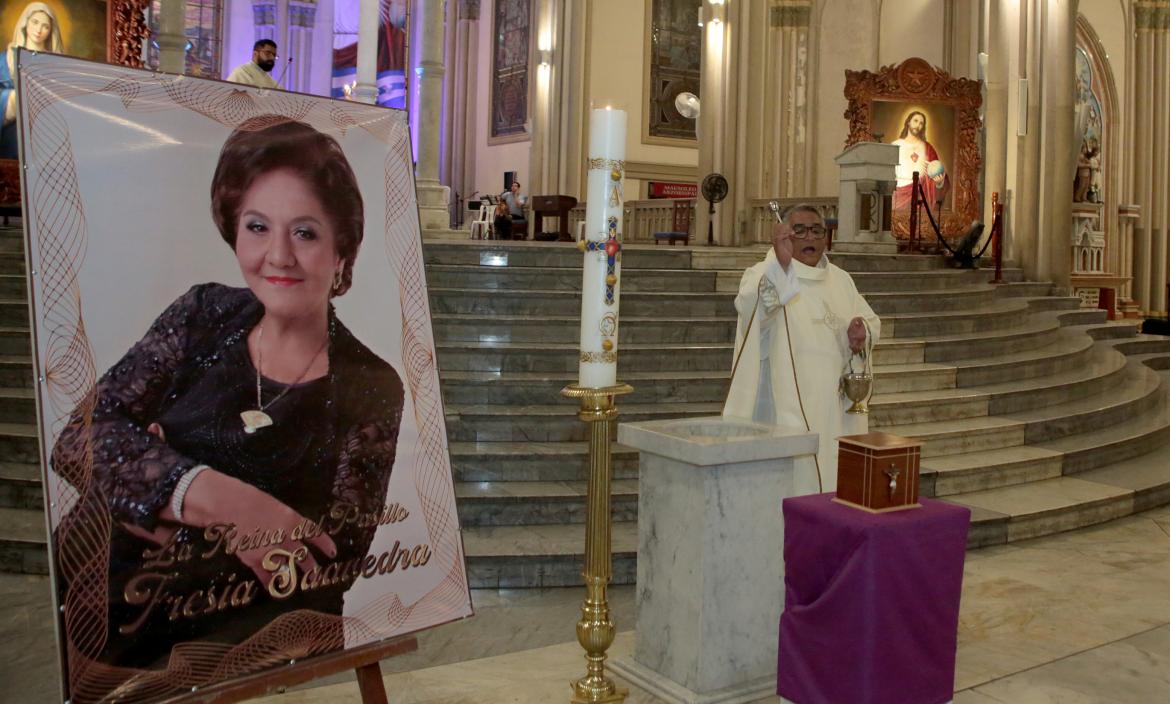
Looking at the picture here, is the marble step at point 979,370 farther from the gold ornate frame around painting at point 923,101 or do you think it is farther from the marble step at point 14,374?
the gold ornate frame around painting at point 923,101

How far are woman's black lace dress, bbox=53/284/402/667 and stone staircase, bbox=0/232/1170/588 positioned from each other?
8.03 feet

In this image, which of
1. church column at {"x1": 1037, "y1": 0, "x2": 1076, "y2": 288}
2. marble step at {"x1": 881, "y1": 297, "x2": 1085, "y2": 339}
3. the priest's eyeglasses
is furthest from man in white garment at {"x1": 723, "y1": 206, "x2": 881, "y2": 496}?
church column at {"x1": 1037, "y1": 0, "x2": 1076, "y2": 288}

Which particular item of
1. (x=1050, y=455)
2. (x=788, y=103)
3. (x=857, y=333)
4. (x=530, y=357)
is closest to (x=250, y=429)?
(x=857, y=333)

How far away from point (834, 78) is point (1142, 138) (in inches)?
215

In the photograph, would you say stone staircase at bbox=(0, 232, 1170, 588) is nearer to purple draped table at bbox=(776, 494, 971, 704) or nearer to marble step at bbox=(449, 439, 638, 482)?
marble step at bbox=(449, 439, 638, 482)

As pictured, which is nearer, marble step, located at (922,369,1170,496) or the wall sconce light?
marble step, located at (922,369,1170,496)

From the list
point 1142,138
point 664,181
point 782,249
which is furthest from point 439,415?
point 1142,138

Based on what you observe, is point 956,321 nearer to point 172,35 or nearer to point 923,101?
point 172,35

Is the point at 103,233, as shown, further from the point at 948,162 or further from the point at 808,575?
the point at 948,162

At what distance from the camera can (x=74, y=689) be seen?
2.16 metres

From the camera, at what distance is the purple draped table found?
278cm

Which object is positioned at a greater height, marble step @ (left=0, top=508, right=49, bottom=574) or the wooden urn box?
the wooden urn box

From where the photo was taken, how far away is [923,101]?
1526 centimetres

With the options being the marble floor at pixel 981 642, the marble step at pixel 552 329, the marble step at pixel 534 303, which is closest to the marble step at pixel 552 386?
the marble step at pixel 552 329
